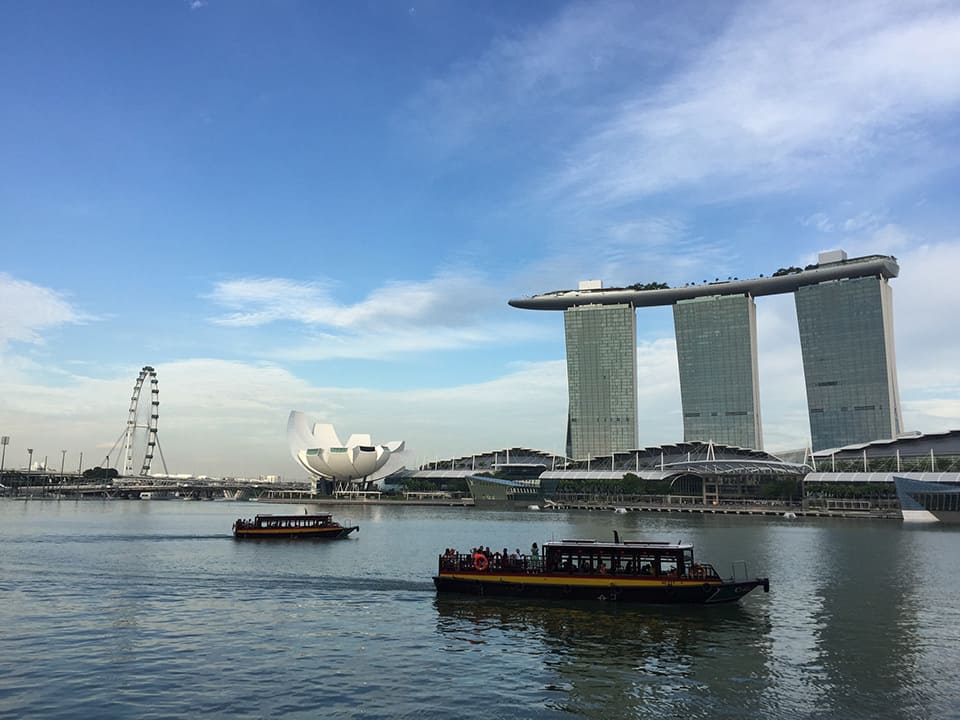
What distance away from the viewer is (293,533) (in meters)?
76.9

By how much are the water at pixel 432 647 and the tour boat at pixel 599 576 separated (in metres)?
1.02

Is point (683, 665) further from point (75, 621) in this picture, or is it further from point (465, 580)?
point (75, 621)

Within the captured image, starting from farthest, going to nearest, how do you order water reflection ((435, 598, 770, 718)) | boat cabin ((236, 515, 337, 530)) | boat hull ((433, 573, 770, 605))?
boat cabin ((236, 515, 337, 530)) → boat hull ((433, 573, 770, 605)) → water reflection ((435, 598, 770, 718))

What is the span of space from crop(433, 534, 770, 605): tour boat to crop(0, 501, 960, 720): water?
102cm

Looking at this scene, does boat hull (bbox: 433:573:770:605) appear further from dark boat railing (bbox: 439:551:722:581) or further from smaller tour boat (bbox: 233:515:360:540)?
smaller tour boat (bbox: 233:515:360:540)

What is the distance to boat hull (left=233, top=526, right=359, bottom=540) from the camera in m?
75.6

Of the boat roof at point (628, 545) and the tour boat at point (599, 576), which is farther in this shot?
the boat roof at point (628, 545)

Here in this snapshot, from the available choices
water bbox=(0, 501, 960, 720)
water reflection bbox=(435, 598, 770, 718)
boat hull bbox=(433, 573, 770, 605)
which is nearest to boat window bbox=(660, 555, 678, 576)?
boat hull bbox=(433, 573, 770, 605)

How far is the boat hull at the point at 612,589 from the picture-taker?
1491 inches

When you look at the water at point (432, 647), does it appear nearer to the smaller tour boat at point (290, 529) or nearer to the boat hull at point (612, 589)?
the boat hull at point (612, 589)

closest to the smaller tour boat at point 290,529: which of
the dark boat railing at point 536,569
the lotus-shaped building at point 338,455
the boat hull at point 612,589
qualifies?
the dark boat railing at point 536,569

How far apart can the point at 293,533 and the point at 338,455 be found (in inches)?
4463

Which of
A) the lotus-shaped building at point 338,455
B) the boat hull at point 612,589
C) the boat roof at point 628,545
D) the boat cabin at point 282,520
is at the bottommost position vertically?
the boat hull at point 612,589

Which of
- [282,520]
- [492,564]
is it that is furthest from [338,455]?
[492,564]
